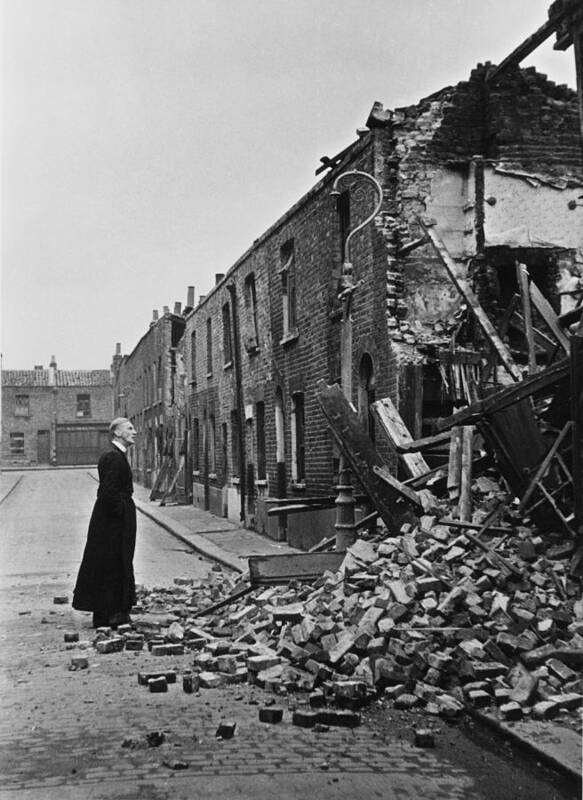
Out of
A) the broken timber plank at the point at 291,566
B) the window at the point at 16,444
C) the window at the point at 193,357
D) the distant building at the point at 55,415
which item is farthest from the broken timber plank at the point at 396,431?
the window at the point at 16,444

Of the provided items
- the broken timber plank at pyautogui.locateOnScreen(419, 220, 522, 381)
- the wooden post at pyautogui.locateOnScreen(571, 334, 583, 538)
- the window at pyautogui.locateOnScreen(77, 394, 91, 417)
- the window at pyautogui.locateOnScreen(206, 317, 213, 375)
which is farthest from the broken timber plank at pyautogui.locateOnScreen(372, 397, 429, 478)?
the window at pyautogui.locateOnScreen(77, 394, 91, 417)

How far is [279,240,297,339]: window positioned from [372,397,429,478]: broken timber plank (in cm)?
638

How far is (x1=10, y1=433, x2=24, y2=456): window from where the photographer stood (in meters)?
71.0

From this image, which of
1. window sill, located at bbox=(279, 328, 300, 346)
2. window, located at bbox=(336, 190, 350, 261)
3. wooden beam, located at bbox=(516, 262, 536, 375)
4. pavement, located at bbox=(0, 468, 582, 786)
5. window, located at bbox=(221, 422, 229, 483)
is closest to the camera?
pavement, located at bbox=(0, 468, 582, 786)

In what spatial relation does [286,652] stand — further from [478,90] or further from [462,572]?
[478,90]

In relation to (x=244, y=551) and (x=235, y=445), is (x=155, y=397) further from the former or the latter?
(x=244, y=551)

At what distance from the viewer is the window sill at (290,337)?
17.1 metres

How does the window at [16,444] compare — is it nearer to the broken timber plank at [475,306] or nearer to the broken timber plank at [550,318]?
the broken timber plank at [475,306]

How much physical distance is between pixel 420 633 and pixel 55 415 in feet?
232

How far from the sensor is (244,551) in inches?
653

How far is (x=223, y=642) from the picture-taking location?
25.1 ft

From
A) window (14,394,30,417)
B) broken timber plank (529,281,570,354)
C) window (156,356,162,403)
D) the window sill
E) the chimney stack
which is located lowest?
broken timber plank (529,281,570,354)

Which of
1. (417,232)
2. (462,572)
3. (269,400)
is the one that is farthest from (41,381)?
(462,572)

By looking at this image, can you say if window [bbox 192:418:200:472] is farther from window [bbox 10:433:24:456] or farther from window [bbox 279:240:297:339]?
window [bbox 10:433:24:456]
